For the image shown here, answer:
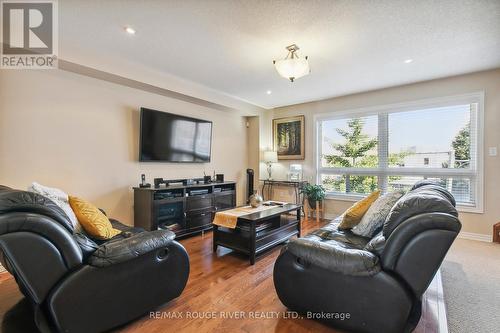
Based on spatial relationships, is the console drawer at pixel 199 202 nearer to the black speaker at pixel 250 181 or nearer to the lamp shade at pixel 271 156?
the black speaker at pixel 250 181

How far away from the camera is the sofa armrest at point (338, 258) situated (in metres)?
1.45

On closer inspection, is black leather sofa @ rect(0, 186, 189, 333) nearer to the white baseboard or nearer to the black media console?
the black media console

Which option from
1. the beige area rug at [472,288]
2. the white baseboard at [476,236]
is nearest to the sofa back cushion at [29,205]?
the beige area rug at [472,288]

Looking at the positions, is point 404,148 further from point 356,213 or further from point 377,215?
point 377,215

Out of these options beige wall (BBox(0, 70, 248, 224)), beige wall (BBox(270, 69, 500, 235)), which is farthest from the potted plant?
beige wall (BBox(0, 70, 248, 224))

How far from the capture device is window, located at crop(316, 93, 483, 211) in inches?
144

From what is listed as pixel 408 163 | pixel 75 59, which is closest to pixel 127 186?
pixel 75 59

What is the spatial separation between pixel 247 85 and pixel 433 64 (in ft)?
9.06

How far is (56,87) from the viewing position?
114 inches

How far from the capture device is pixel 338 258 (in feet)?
4.94

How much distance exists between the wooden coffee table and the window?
2.08 m

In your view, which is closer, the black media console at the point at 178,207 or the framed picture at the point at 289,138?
the black media console at the point at 178,207

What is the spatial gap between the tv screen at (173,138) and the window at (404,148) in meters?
2.51

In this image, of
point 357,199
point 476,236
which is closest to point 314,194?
point 357,199
